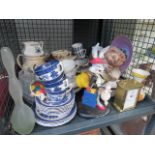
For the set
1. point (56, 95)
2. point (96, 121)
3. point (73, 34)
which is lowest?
point (96, 121)

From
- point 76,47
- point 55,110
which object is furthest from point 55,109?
point 76,47

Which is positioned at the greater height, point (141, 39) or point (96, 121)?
point (141, 39)

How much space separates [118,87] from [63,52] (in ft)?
0.81

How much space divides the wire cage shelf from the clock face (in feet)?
0.38

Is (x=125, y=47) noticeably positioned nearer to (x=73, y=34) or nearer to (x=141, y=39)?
(x=141, y=39)

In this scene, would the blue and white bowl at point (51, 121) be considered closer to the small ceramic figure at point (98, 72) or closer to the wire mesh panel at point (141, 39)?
the small ceramic figure at point (98, 72)

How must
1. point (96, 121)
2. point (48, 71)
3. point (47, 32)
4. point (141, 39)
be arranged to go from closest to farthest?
1. point (48, 71)
2. point (96, 121)
3. point (141, 39)
4. point (47, 32)

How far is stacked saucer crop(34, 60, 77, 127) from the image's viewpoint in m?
0.35

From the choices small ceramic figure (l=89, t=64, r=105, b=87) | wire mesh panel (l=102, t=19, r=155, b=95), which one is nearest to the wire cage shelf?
wire mesh panel (l=102, t=19, r=155, b=95)

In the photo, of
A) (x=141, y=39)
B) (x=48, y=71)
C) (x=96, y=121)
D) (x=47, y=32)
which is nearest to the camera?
(x=48, y=71)

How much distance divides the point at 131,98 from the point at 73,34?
500 mm

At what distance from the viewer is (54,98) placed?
39 centimetres

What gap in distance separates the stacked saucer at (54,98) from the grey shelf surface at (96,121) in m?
0.02
